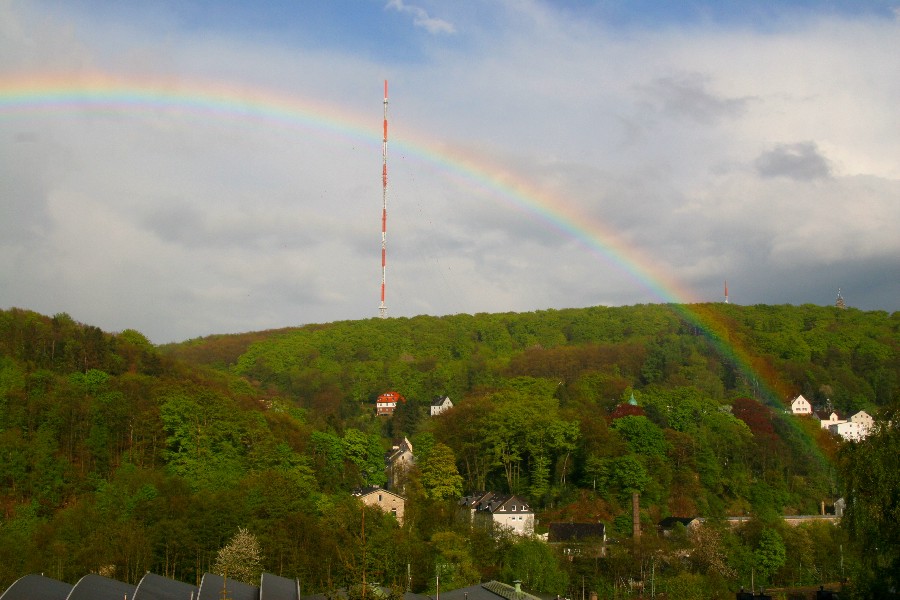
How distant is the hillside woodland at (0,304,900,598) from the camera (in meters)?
43.8

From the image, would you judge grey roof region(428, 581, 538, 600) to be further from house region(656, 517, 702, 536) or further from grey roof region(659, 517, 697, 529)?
grey roof region(659, 517, 697, 529)

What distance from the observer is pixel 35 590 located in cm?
3038

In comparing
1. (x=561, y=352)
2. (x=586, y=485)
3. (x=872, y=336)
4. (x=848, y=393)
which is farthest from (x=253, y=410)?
(x=872, y=336)

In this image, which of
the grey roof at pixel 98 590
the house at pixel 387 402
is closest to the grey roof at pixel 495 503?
the grey roof at pixel 98 590

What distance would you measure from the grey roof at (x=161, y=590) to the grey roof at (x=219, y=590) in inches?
19.4

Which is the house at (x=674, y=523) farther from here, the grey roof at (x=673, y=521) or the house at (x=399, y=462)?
the house at (x=399, y=462)

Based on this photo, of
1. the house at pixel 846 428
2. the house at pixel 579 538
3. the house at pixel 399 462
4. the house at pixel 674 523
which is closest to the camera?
the house at pixel 579 538

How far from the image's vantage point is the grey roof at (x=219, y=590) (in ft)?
101

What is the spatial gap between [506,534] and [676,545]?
9504 mm

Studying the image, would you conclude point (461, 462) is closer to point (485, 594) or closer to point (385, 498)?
point (385, 498)

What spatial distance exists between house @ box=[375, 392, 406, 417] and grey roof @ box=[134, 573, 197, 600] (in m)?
70.8

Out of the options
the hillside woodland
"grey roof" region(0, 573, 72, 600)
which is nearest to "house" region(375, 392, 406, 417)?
the hillside woodland

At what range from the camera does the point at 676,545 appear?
55438 mm

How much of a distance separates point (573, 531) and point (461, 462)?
1616cm
